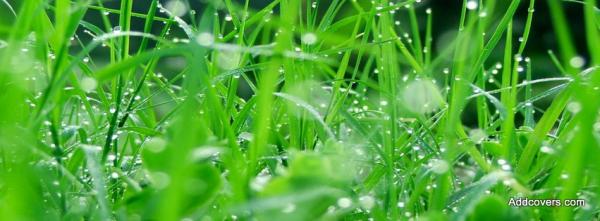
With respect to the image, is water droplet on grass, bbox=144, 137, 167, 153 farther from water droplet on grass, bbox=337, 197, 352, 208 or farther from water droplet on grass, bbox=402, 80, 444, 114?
water droplet on grass, bbox=402, 80, 444, 114

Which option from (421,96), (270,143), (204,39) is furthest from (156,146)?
(421,96)

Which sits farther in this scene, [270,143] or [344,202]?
[270,143]

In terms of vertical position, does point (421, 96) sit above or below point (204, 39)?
below

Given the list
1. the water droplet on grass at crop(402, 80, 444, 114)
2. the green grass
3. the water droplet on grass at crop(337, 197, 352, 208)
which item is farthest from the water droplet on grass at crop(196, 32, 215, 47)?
the water droplet on grass at crop(402, 80, 444, 114)

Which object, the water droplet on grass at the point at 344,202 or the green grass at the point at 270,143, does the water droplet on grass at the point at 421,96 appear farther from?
the water droplet on grass at the point at 344,202

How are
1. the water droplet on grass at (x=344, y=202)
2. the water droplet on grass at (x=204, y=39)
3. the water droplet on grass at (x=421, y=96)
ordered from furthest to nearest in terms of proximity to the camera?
the water droplet on grass at (x=421, y=96) → the water droplet on grass at (x=344, y=202) → the water droplet on grass at (x=204, y=39)

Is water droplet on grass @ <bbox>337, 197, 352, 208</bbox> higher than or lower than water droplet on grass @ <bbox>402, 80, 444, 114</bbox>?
higher

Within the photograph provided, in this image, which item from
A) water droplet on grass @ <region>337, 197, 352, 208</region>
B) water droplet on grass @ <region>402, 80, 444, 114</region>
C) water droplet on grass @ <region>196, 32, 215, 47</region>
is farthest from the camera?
water droplet on grass @ <region>402, 80, 444, 114</region>

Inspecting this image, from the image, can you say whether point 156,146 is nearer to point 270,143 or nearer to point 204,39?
point 204,39

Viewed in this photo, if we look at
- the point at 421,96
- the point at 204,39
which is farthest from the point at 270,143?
the point at 204,39

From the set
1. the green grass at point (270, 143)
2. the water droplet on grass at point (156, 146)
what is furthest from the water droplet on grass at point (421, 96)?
the water droplet on grass at point (156, 146)

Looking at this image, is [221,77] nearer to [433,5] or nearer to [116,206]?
[116,206]
